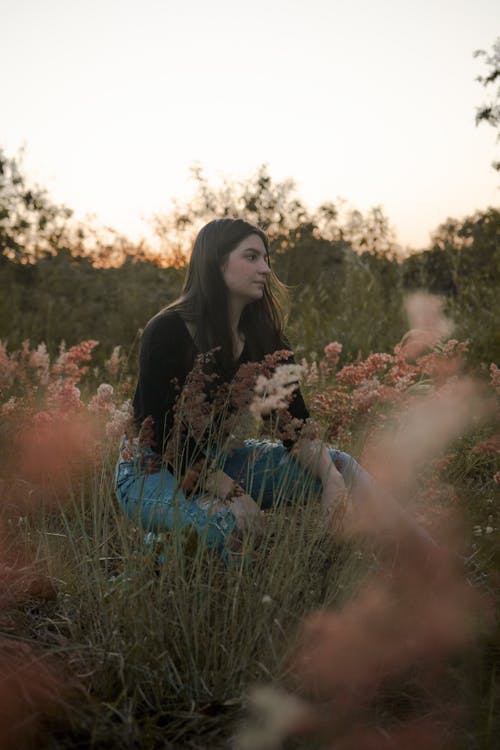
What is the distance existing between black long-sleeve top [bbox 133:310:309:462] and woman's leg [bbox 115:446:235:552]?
0.18 meters

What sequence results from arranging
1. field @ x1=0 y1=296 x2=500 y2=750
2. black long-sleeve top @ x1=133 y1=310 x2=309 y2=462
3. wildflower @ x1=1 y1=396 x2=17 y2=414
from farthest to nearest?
wildflower @ x1=1 y1=396 x2=17 y2=414, black long-sleeve top @ x1=133 y1=310 x2=309 y2=462, field @ x1=0 y1=296 x2=500 y2=750

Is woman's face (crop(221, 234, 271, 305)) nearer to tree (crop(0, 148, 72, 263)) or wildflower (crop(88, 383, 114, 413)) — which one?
wildflower (crop(88, 383, 114, 413))

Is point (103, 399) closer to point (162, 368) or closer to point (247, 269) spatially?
point (162, 368)

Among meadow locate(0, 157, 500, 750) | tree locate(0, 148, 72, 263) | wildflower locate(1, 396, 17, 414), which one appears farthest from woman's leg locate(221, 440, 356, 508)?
tree locate(0, 148, 72, 263)

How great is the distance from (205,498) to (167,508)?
0.26m

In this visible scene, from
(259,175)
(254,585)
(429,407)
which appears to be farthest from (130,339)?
(254,585)

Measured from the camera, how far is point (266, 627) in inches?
72.5

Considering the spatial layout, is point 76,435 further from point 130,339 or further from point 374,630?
point 130,339

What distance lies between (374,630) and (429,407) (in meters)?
1.14

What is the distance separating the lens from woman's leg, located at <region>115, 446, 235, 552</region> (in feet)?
6.57

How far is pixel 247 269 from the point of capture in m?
3.05

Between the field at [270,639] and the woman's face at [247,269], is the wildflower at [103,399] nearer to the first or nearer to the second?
the field at [270,639]

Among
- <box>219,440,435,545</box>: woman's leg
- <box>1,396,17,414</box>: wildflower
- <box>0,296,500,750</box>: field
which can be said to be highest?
<box>1,396,17,414</box>: wildflower

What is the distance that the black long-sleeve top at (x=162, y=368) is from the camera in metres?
2.68
